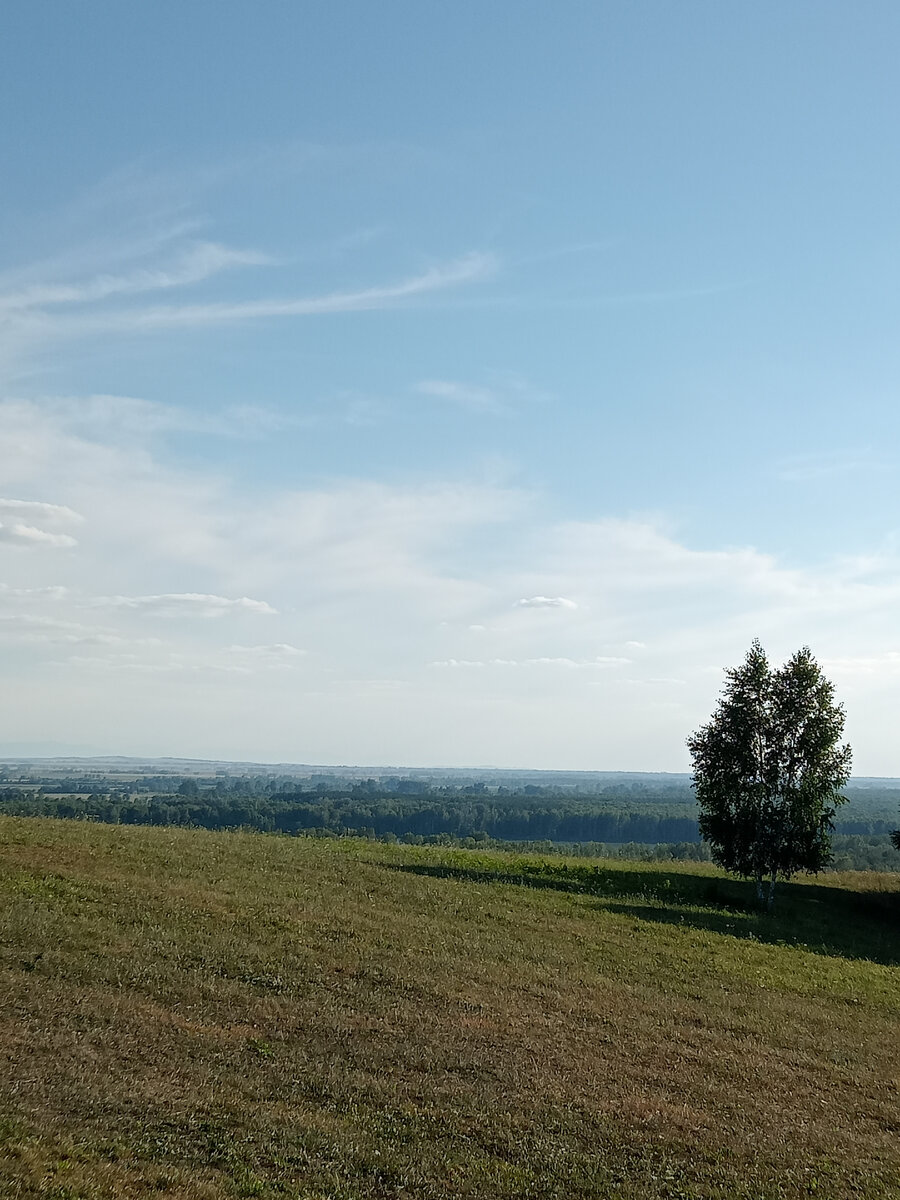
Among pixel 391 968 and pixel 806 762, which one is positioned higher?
pixel 806 762

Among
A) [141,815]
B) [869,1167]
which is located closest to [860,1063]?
[869,1167]

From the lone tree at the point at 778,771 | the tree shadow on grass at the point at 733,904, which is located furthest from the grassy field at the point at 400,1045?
the lone tree at the point at 778,771

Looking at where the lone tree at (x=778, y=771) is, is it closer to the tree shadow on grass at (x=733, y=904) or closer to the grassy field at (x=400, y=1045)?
the tree shadow on grass at (x=733, y=904)

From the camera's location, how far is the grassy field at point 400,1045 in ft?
52.9

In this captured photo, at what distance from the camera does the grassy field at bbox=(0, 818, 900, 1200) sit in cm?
1612

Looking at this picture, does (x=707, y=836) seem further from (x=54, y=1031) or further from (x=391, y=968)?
(x=54, y=1031)

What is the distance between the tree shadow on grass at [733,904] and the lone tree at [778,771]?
295 cm

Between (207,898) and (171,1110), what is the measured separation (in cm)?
1656

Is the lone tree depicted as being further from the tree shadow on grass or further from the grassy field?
the grassy field

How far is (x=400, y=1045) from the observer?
21984mm

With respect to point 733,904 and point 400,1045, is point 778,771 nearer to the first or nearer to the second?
point 733,904

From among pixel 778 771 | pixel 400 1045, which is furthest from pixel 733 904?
pixel 400 1045

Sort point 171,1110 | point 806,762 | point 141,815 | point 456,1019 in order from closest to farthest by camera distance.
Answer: point 171,1110
point 456,1019
point 806,762
point 141,815

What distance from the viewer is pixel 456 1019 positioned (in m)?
24.5
